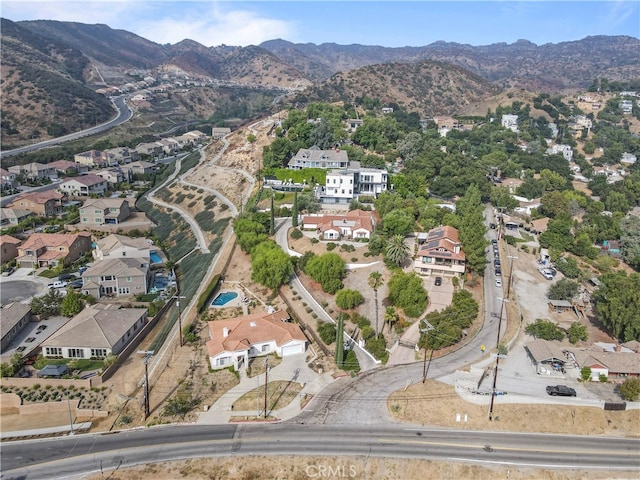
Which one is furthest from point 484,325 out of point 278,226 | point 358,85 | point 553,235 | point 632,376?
point 358,85

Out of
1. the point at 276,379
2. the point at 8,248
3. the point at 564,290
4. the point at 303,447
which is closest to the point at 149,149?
the point at 8,248

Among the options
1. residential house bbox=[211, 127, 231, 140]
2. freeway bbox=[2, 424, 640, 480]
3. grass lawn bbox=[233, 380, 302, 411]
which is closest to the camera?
freeway bbox=[2, 424, 640, 480]

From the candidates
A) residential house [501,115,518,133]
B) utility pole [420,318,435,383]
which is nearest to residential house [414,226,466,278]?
utility pole [420,318,435,383]

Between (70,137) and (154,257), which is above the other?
(70,137)

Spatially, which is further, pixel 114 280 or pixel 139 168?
pixel 139 168

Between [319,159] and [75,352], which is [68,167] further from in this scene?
[75,352]

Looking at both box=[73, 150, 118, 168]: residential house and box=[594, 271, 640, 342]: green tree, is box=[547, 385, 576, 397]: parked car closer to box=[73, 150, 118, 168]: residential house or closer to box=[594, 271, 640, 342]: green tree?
box=[594, 271, 640, 342]: green tree

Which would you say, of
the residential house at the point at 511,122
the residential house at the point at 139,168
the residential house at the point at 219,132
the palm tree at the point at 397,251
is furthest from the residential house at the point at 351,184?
the residential house at the point at 219,132

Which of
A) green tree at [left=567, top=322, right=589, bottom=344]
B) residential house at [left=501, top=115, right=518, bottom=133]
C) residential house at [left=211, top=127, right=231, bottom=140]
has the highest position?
residential house at [left=501, top=115, right=518, bottom=133]
